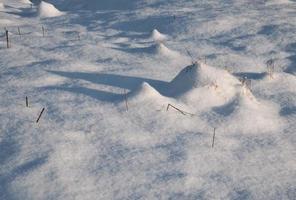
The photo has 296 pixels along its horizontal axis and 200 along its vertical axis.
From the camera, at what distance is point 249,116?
2637 millimetres

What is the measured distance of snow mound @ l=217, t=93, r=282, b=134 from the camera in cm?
253

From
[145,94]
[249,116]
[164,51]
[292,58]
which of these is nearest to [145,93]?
[145,94]

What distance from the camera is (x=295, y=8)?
4.61 meters

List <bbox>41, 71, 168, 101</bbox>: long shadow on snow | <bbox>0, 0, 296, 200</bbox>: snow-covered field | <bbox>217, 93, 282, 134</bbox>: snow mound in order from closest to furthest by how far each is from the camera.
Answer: <bbox>0, 0, 296, 200</bbox>: snow-covered field < <bbox>217, 93, 282, 134</bbox>: snow mound < <bbox>41, 71, 168, 101</bbox>: long shadow on snow

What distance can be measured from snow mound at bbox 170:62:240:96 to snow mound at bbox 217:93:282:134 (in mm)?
117

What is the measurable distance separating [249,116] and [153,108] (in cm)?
56

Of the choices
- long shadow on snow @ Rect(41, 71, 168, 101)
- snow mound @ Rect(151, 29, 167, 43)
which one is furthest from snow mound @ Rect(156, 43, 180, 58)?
long shadow on snow @ Rect(41, 71, 168, 101)

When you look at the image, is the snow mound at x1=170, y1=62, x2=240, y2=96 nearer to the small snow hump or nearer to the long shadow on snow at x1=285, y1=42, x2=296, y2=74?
the small snow hump

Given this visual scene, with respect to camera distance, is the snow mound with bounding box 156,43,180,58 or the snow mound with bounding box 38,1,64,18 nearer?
the snow mound with bounding box 156,43,180,58

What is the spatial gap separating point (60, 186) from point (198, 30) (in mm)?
2555

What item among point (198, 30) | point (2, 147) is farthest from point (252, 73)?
point (2, 147)

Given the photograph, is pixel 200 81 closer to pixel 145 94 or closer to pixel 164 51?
pixel 145 94

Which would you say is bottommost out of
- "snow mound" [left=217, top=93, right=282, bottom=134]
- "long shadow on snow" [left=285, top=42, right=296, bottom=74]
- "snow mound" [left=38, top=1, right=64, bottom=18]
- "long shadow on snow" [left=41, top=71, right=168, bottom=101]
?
"snow mound" [left=217, top=93, right=282, bottom=134]

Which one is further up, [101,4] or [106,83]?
[101,4]
